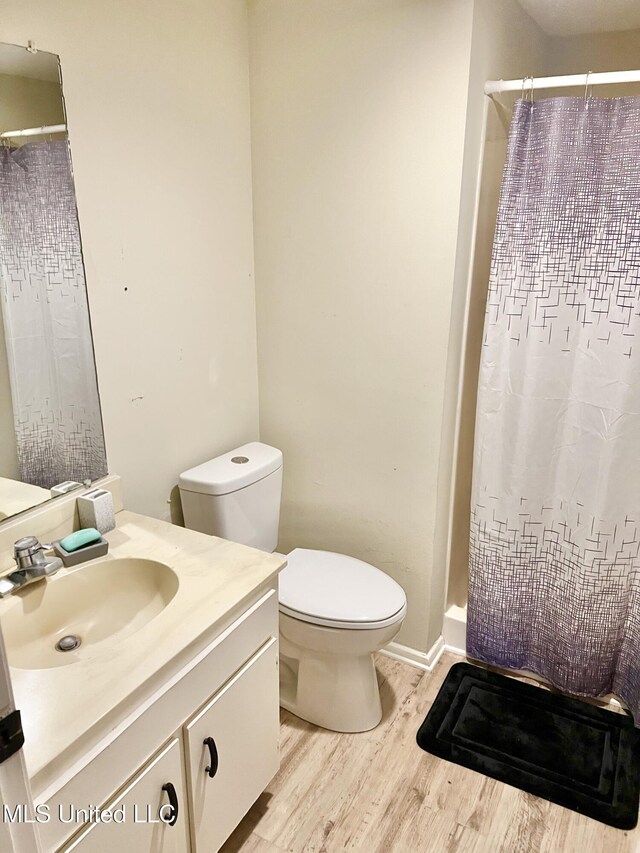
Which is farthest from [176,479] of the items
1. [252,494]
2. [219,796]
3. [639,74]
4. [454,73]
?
[639,74]

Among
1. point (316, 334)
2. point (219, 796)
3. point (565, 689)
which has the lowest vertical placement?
point (565, 689)

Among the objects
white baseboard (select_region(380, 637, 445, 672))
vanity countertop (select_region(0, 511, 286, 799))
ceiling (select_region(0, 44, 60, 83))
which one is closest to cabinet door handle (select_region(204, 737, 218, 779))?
vanity countertop (select_region(0, 511, 286, 799))

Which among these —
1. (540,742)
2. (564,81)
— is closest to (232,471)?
(540,742)

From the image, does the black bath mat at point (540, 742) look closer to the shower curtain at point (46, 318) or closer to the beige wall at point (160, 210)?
the beige wall at point (160, 210)

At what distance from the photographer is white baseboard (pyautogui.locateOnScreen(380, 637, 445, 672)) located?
86.3 inches

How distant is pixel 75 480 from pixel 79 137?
0.87 meters

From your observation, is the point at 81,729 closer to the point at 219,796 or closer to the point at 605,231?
the point at 219,796

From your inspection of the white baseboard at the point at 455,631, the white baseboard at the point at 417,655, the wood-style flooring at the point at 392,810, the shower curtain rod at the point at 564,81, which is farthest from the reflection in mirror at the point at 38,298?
the white baseboard at the point at 455,631

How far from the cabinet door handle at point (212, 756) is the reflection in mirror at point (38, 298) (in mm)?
699

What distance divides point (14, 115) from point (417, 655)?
2063mm

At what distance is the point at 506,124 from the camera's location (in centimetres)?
197

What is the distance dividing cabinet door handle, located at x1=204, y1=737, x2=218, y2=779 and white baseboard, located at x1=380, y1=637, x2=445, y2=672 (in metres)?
0.99

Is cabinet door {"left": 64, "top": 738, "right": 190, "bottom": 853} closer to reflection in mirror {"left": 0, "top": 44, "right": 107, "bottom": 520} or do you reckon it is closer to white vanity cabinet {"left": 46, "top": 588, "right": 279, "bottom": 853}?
white vanity cabinet {"left": 46, "top": 588, "right": 279, "bottom": 853}

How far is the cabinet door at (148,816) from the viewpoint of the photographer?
103 centimetres
